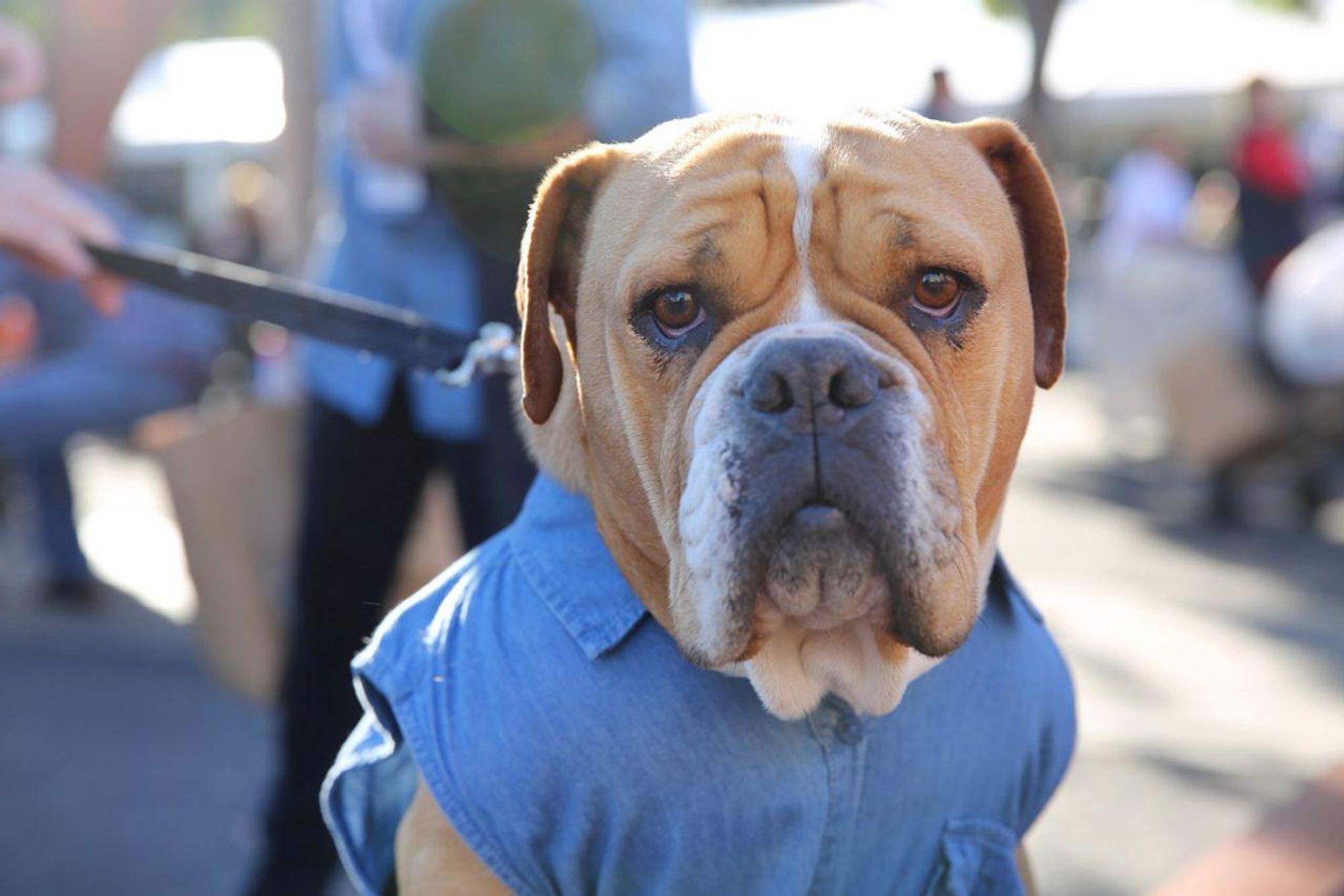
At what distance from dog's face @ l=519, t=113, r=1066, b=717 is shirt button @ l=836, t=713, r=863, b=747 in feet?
0.12

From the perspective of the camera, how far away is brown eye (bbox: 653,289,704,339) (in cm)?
169

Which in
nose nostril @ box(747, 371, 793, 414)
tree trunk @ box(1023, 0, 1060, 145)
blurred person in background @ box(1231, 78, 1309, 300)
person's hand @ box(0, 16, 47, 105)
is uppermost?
person's hand @ box(0, 16, 47, 105)

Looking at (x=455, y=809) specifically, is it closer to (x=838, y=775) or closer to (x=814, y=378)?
(x=838, y=775)

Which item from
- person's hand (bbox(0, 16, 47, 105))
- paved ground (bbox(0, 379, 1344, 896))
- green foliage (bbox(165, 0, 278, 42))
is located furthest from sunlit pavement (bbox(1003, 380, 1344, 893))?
green foliage (bbox(165, 0, 278, 42))

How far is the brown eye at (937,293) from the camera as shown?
5.51 ft

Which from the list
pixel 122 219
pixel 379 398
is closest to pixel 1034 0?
pixel 122 219

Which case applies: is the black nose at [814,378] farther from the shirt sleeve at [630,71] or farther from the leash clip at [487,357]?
the shirt sleeve at [630,71]

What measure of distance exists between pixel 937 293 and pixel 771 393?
0.93 feet

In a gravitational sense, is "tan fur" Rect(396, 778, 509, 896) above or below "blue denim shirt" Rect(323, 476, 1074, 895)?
below

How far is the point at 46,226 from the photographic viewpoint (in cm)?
245

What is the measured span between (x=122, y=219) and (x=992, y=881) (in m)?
4.48

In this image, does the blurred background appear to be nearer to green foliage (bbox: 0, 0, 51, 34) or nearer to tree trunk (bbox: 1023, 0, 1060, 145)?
tree trunk (bbox: 1023, 0, 1060, 145)

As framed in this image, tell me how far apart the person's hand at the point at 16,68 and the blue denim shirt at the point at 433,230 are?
608 millimetres

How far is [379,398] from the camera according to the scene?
9.22 feet
